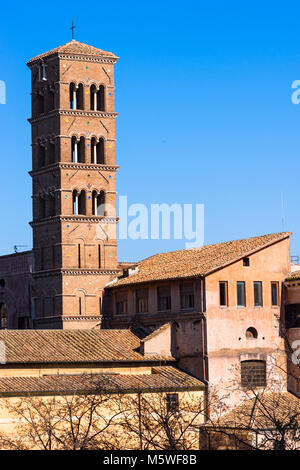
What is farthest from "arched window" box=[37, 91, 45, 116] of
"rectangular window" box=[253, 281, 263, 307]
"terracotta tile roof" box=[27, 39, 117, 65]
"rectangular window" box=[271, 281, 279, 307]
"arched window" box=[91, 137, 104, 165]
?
"rectangular window" box=[271, 281, 279, 307]

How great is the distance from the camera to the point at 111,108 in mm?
59750

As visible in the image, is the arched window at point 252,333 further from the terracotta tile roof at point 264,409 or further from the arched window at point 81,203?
the arched window at point 81,203

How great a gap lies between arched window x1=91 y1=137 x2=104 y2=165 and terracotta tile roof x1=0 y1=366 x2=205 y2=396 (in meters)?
13.7

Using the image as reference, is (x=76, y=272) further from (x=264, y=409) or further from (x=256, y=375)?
(x=264, y=409)

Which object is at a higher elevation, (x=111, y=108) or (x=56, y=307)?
(x=111, y=108)

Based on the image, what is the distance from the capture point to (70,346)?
51.0 metres

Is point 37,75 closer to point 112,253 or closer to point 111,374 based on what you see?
point 112,253

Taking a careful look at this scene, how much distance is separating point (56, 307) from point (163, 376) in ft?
31.8

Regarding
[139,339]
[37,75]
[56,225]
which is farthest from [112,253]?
[37,75]

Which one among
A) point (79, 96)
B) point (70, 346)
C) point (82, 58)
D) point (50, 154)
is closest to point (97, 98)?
point (79, 96)

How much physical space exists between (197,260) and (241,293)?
3712 mm

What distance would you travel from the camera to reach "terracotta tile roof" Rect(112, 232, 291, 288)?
5228 centimetres

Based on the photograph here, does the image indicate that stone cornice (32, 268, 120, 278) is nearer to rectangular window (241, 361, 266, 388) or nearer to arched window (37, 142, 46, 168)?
arched window (37, 142, 46, 168)
